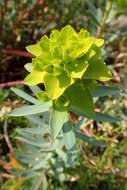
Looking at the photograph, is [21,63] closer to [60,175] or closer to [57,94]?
[60,175]

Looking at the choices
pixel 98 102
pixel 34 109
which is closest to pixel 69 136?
pixel 34 109

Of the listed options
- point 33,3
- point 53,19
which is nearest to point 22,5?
point 33,3

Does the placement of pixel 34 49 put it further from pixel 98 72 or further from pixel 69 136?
pixel 69 136

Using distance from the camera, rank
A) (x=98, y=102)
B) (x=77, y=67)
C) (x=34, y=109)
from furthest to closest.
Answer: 1. (x=98, y=102)
2. (x=34, y=109)
3. (x=77, y=67)

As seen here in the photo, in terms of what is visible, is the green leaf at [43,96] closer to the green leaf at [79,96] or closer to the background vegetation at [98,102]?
the green leaf at [79,96]

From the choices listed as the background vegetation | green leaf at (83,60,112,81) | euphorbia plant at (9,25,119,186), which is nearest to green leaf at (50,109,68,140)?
euphorbia plant at (9,25,119,186)
